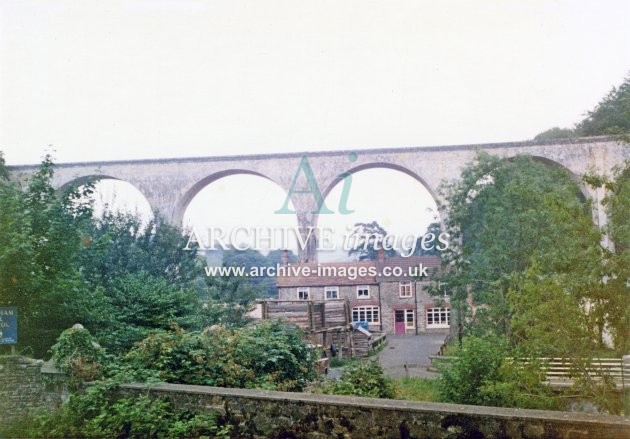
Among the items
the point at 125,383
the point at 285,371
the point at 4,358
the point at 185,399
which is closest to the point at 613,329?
the point at 285,371

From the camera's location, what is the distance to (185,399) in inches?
225

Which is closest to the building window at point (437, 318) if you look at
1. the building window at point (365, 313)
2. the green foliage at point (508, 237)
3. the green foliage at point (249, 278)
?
the building window at point (365, 313)

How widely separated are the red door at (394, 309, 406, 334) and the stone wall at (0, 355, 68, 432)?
1993 centimetres

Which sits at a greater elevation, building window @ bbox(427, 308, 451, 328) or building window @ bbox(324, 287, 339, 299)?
building window @ bbox(324, 287, 339, 299)

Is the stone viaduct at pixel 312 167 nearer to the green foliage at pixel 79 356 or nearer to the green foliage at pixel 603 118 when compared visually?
the green foliage at pixel 603 118

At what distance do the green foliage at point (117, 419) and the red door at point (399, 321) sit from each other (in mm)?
20406

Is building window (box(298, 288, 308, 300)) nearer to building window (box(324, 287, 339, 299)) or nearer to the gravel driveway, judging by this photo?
building window (box(324, 287, 339, 299))

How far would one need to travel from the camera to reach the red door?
2572cm

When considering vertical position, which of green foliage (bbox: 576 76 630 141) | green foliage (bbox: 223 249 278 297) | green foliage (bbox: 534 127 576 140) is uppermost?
green foliage (bbox: 534 127 576 140)

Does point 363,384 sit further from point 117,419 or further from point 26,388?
point 26,388

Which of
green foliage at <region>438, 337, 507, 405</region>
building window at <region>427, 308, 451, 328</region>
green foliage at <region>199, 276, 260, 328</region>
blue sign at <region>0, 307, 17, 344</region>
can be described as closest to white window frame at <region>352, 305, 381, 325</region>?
building window at <region>427, 308, 451, 328</region>

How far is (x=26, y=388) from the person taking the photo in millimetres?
7039

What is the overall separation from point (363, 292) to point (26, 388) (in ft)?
61.1

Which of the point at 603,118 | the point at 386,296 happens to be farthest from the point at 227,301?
the point at 603,118
